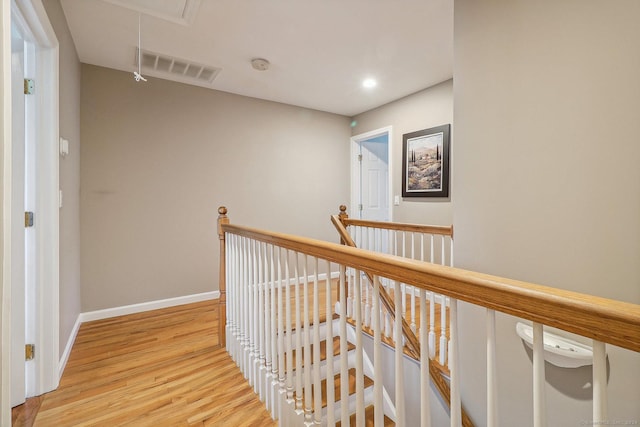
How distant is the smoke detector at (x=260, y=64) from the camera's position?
2.72m

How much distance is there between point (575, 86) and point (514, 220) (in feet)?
1.92

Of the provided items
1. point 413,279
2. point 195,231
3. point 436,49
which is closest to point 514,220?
point 413,279

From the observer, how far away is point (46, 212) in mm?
1725

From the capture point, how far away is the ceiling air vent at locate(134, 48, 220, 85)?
2682 mm

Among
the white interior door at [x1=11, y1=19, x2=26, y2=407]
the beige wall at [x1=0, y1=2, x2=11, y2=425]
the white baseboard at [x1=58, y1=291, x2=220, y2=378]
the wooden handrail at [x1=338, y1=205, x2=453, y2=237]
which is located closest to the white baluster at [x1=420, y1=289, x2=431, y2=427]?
the beige wall at [x1=0, y1=2, x2=11, y2=425]

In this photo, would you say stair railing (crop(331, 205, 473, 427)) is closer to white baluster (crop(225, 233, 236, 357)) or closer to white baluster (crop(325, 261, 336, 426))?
white baluster (crop(325, 261, 336, 426))

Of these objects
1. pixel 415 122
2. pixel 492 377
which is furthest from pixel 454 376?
pixel 415 122

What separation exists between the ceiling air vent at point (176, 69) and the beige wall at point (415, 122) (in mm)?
2159

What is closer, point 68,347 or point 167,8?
point 167,8

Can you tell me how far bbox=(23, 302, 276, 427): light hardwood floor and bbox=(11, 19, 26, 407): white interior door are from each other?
27 cm

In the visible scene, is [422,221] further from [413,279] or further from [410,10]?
[413,279]

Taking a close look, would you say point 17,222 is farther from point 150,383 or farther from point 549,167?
point 549,167

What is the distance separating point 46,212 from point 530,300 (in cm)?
233

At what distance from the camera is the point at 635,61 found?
1.02 meters
